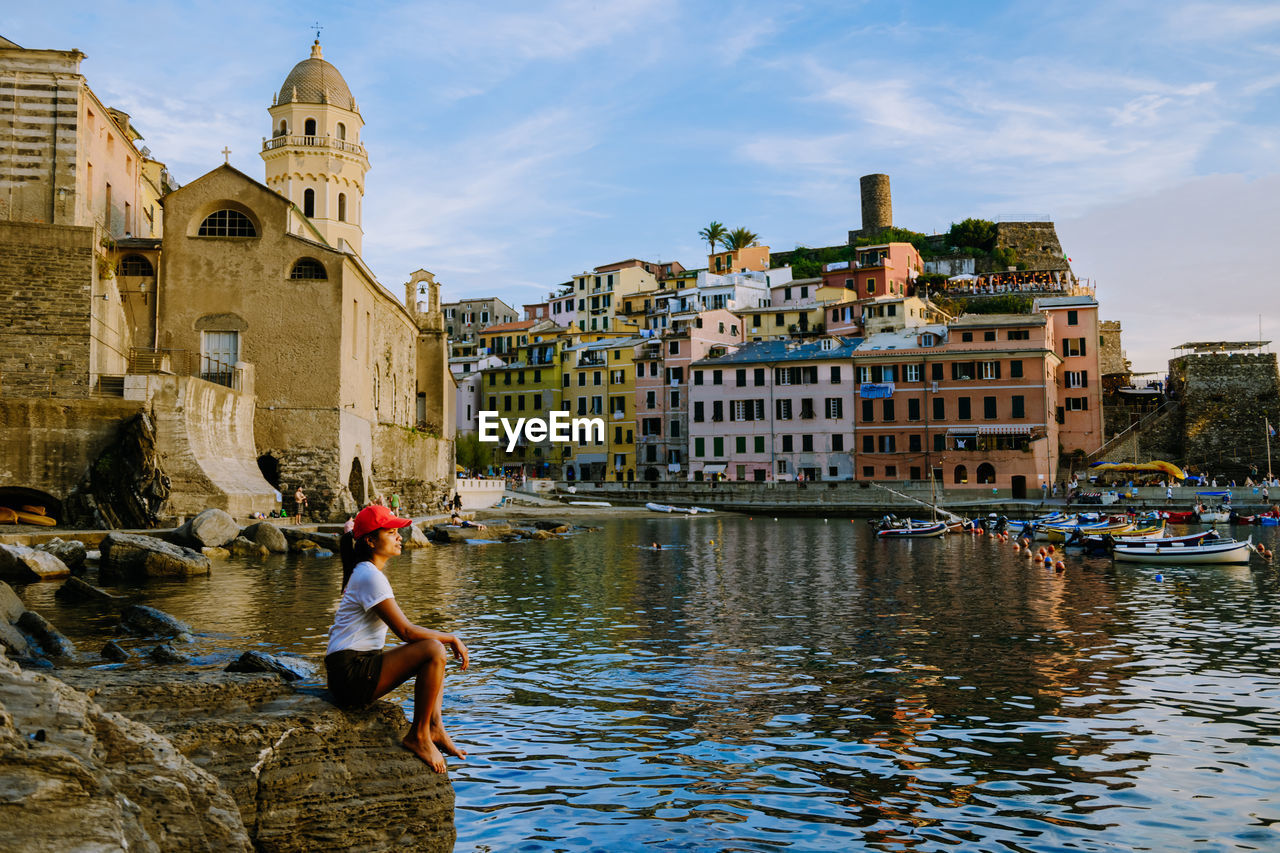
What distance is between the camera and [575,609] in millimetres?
20234

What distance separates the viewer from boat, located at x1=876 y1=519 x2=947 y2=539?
4509 centimetres

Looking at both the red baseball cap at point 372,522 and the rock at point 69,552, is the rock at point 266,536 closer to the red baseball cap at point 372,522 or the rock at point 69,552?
the rock at point 69,552

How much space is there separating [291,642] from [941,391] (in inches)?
2338

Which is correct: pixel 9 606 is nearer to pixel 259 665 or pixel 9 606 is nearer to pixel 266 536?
pixel 259 665

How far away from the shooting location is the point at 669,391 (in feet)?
270

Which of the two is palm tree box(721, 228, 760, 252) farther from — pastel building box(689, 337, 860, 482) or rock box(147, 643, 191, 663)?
rock box(147, 643, 191, 663)

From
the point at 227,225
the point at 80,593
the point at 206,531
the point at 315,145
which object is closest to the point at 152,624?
the point at 80,593

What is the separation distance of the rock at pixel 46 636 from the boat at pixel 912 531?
36.7 meters

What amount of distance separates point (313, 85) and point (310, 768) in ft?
191

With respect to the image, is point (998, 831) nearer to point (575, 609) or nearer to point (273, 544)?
point (575, 609)

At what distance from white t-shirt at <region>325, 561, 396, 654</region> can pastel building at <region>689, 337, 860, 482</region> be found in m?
66.1

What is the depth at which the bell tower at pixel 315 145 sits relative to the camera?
57594mm

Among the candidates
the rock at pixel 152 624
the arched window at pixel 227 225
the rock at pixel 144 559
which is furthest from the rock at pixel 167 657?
the arched window at pixel 227 225
